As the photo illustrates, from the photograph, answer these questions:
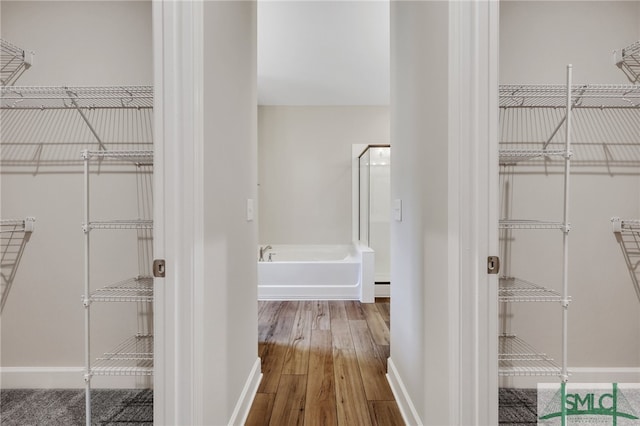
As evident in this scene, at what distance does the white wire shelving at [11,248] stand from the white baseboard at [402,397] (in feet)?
7.49

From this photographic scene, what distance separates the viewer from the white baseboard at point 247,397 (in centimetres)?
146

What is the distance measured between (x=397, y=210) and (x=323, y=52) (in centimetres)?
220

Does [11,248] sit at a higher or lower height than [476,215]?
lower

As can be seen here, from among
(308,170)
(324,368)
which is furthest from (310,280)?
(308,170)

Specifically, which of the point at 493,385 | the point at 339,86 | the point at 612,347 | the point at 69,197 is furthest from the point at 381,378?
the point at 339,86

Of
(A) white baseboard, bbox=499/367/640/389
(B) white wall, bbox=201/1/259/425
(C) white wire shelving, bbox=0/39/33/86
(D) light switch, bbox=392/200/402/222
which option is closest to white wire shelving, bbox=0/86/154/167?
(C) white wire shelving, bbox=0/39/33/86

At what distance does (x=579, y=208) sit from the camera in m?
1.83

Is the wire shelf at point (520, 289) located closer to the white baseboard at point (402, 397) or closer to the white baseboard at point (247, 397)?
the white baseboard at point (402, 397)

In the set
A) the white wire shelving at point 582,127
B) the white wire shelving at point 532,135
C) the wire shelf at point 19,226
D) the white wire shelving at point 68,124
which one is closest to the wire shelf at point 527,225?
the white wire shelving at point 532,135

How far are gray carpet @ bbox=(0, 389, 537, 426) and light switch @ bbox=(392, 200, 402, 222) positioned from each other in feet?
3.74

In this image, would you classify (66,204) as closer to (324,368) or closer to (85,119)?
(85,119)

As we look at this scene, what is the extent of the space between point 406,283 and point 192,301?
1.06 m

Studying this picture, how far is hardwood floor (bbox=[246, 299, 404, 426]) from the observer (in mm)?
1618

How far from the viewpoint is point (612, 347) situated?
1.84m
